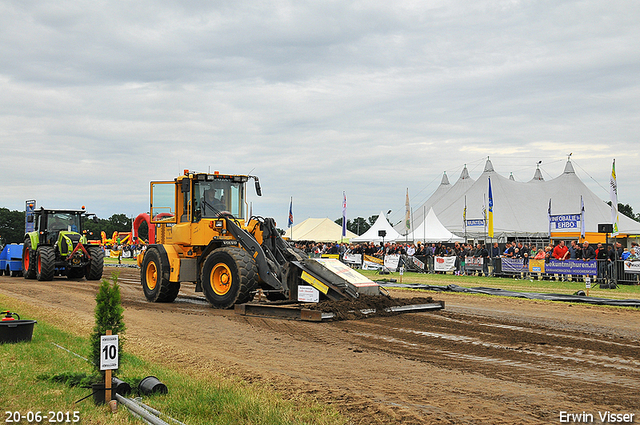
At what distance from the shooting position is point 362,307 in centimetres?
1172

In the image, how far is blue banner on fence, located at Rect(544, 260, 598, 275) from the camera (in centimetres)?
2191

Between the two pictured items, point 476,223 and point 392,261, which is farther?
point 476,223

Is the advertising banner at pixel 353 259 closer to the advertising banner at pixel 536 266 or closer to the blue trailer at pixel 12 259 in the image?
the advertising banner at pixel 536 266

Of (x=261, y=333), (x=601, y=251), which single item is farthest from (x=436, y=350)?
(x=601, y=251)

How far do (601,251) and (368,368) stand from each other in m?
17.9

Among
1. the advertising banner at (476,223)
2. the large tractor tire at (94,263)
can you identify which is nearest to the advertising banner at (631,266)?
the advertising banner at (476,223)

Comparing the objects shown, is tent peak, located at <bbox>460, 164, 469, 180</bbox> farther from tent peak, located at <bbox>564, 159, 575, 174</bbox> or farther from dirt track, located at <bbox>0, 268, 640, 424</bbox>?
dirt track, located at <bbox>0, 268, 640, 424</bbox>

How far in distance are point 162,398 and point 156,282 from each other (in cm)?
934

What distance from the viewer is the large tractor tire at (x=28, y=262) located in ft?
76.1

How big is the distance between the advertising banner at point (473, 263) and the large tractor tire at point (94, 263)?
16.4 m

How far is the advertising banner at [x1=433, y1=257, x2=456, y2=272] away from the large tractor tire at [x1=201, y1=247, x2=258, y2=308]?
17.1 m

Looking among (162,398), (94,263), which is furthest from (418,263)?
(162,398)

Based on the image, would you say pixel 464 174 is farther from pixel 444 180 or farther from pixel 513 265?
pixel 513 265

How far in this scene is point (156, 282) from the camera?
575 inches
